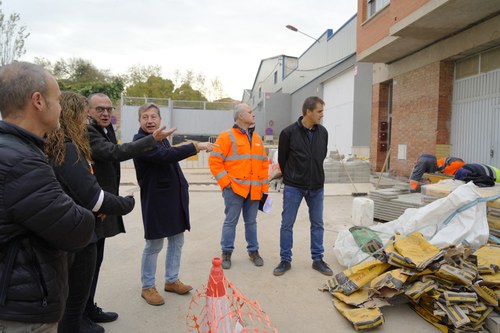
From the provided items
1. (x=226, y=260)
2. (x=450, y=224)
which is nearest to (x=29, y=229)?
(x=226, y=260)

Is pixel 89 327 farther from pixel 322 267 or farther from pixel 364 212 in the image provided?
pixel 364 212

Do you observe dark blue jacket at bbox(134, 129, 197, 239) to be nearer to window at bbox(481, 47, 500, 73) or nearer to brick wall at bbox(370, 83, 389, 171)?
window at bbox(481, 47, 500, 73)

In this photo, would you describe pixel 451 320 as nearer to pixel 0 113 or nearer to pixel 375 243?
pixel 375 243

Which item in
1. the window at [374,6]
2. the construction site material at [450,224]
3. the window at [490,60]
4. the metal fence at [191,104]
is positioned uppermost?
the window at [374,6]

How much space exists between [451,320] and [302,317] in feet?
3.96

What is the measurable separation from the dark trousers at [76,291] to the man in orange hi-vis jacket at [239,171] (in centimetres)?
218

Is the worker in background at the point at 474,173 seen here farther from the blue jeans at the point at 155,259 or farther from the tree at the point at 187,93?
the tree at the point at 187,93

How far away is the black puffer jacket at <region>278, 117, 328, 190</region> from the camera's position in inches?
166

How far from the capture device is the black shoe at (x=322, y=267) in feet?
13.4

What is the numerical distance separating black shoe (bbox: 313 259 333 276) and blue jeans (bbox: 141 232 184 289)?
5.57 feet

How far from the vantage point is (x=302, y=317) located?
316cm

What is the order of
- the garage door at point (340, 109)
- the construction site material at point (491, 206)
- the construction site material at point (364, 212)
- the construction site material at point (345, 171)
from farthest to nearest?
the garage door at point (340, 109) < the construction site material at point (345, 171) < the construction site material at point (364, 212) < the construction site material at point (491, 206)

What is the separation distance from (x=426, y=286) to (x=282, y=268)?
1.61 m

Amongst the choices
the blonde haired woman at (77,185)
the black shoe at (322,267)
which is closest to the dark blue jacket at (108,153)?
the blonde haired woman at (77,185)
